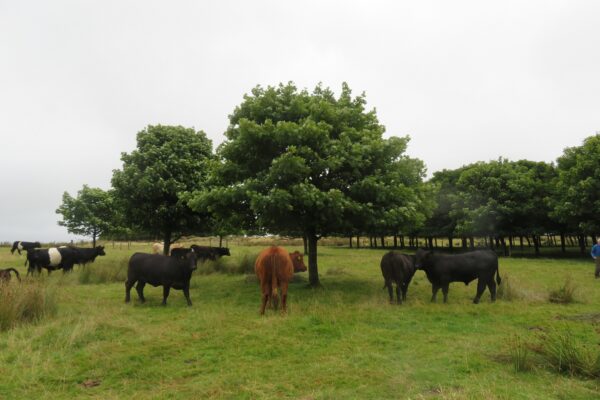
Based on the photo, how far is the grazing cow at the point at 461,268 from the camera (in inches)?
507

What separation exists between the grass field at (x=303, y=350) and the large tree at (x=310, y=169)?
10.6 ft

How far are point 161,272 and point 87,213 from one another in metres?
42.6

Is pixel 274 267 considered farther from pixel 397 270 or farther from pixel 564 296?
pixel 564 296

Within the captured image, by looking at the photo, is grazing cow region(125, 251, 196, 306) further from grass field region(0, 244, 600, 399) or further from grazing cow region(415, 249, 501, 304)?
grazing cow region(415, 249, 501, 304)

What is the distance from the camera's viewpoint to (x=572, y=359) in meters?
6.18

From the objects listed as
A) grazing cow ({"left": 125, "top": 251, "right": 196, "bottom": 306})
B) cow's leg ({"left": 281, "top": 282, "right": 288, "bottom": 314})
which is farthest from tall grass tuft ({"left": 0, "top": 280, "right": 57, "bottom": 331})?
cow's leg ({"left": 281, "top": 282, "right": 288, "bottom": 314})

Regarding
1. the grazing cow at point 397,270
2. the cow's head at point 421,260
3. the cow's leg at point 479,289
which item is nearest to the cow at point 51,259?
the grazing cow at point 397,270

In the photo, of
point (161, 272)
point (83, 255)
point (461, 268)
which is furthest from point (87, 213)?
point (461, 268)

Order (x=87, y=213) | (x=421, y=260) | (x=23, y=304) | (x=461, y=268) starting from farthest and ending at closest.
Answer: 1. (x=87, y=213)
2. (x=421, y=260)
3. (x=461, y=268)
4. (x=23, y=304)

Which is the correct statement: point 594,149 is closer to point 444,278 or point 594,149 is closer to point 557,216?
point 557,216

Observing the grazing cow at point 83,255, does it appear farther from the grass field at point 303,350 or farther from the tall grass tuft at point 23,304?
the tall grass tuft at point 23,304

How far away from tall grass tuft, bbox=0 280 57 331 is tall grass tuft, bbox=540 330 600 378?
11.2 m

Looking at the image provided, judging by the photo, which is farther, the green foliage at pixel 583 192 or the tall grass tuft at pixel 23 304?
the green foliage at pixel 583 192

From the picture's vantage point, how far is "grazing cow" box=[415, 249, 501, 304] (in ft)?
42.3
